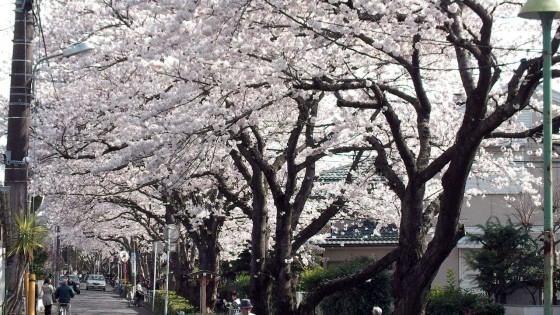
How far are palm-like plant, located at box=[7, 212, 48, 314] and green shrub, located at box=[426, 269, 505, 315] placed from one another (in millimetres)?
10753

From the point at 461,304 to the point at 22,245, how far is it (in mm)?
11362

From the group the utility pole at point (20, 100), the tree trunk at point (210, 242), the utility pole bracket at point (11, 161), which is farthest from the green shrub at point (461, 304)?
the utility pole bracket at point (11, 161)

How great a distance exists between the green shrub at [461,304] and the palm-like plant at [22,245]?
10.8 meters

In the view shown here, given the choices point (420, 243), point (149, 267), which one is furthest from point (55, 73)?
point (149, 267)

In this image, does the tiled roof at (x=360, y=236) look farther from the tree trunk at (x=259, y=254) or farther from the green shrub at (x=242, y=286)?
the tree trunk at (x=259, y=254)

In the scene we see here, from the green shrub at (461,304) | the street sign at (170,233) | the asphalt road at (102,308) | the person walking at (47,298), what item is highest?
the street sign at (170,233)

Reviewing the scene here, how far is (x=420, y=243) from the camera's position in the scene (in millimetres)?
13867

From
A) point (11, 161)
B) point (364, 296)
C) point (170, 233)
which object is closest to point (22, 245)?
point (11, 161)

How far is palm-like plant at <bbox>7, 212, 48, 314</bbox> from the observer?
15492 mm

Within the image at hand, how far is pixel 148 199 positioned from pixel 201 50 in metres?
22.6

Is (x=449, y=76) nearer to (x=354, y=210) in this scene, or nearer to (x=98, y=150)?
(x=354, y=210)

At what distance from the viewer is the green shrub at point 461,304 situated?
22.5 m

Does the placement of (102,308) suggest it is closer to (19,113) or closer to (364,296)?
(364,296)

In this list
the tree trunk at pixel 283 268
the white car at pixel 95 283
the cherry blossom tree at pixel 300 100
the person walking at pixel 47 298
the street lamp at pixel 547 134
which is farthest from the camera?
the white car at pixel 95 283
